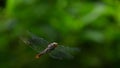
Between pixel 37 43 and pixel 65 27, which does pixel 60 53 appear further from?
pixel 65 27

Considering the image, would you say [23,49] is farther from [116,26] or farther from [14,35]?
[116,26]

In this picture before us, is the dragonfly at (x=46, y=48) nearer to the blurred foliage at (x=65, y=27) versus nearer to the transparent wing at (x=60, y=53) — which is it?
the transparent wing at (x=60, y=53)

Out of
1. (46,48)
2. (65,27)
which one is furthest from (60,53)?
(65,27)

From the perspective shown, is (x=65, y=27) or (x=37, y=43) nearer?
(x=37, y=43)

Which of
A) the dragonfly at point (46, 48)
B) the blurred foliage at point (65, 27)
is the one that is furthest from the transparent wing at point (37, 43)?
the blurred foliage at point (65, 27)

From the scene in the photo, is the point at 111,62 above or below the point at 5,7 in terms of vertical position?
below

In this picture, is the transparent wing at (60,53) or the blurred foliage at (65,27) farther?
the blurred foliage at (65,27)

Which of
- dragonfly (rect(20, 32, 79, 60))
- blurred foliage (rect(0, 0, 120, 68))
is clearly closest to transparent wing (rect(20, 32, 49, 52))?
dragonfly (rect(20, 32, 79, 60))

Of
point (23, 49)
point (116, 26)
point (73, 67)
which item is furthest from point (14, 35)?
point (116, 26)
